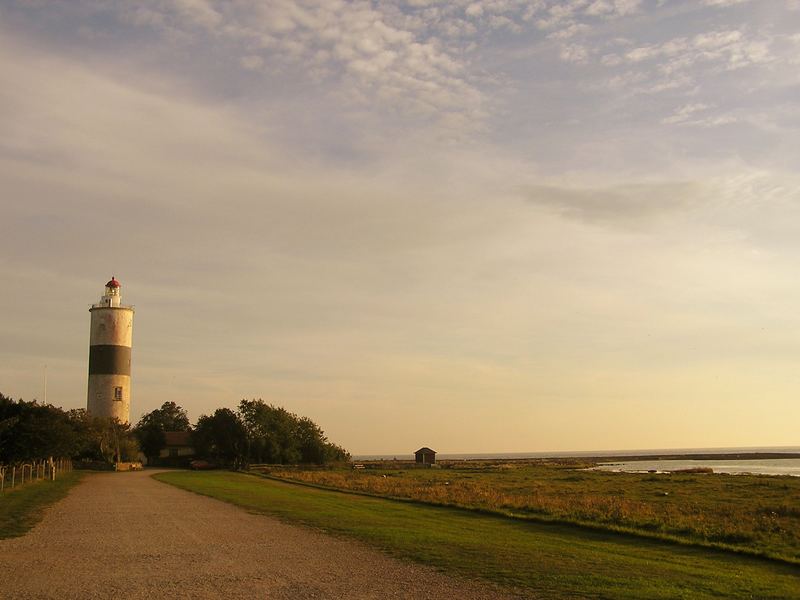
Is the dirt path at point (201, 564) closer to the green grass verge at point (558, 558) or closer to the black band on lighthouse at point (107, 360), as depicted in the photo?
the green grass verge at point (558, 558)

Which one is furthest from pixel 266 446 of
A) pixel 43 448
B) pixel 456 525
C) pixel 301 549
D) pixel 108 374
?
pixel 301 549

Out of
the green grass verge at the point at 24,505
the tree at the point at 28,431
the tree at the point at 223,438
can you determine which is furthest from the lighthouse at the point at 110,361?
the green grass verge at the point at 24,505

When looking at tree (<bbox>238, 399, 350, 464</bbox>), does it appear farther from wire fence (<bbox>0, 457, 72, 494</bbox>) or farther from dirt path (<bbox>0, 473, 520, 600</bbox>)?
dirt path (<bbox>0, 473, 520, 600</bbox>)

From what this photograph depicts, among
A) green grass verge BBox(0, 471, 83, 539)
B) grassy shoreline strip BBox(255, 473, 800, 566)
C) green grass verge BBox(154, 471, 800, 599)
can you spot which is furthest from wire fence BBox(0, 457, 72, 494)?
grassy shoreline strip BBox(255, 473, 800, 566)

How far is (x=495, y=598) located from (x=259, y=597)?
10.6 ft

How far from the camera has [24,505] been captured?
88.1ft

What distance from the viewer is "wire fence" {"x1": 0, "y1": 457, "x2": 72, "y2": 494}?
3724 centimetres

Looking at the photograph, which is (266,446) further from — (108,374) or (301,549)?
(301,549)

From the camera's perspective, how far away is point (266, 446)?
8294 centimetres

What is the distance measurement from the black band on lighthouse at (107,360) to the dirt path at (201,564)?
56193 millimetres

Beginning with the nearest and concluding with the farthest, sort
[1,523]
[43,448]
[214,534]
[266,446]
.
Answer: [214,534], [1,523], [43,448], [266,446]

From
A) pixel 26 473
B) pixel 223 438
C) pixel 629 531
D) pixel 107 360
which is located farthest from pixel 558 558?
pixel 223 438

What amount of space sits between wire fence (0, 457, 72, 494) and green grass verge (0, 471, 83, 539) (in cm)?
57

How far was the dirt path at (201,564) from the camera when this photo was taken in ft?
37.5
